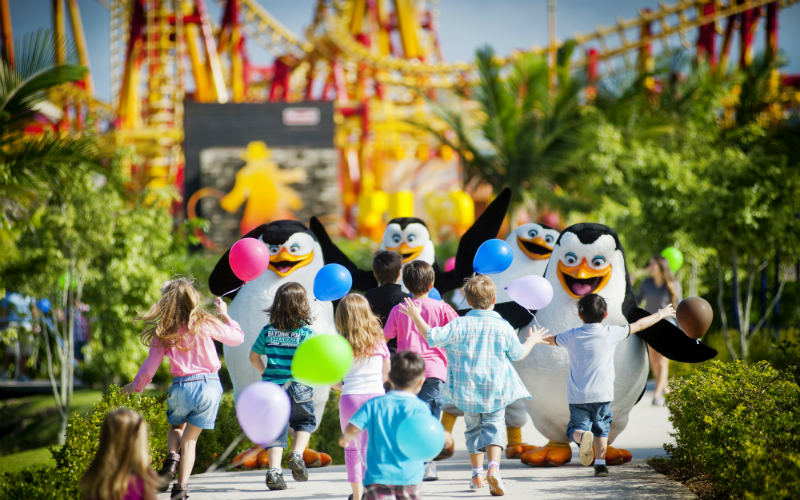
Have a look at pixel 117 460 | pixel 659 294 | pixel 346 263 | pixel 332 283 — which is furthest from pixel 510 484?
pixel 659 294

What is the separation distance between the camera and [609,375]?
4.49 m

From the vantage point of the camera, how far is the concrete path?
410cm

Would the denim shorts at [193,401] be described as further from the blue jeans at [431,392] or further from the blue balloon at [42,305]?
the blue balloon at [42,305]

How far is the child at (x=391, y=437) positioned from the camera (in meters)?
3.00

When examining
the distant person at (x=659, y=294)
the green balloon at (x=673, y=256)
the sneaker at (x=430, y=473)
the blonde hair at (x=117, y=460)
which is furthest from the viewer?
the green balloon at (x=673, y=256)

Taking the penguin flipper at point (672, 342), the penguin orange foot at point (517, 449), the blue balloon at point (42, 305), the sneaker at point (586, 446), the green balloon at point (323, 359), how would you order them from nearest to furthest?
the green balloon at point (323, 359) → the sneaker at point (586, 446) → the penguin flipper at point (672, 342) → the penguin orange foot at point (517, 449) → the blue balloon at point (42, 305)

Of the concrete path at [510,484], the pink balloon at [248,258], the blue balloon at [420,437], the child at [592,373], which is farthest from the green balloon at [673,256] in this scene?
the blue balloon at [420,437]

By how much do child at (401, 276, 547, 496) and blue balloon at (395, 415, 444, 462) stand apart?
111 cm

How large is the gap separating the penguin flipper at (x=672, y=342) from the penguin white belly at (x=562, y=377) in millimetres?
95

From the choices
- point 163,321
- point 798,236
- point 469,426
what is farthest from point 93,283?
point 798,236

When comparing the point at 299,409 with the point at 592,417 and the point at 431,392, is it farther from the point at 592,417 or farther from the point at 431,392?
the point at 592,417

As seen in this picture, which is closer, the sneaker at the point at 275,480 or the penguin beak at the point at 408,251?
the sneaker at the point at 275,480

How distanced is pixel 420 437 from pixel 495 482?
130 centimetres

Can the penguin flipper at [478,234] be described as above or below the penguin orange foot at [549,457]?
above
